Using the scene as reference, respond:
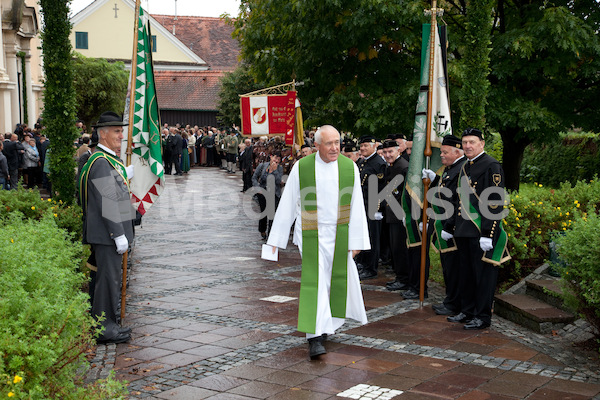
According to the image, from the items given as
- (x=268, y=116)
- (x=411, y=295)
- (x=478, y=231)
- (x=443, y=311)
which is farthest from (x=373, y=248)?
(x=268, y=116)

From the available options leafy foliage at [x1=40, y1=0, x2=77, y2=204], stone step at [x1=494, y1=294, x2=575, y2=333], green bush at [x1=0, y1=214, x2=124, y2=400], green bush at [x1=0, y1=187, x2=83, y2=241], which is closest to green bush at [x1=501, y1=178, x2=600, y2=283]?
stone step at [x1=494, y1=294, x2=575, y2=333]

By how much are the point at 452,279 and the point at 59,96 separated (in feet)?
18.8

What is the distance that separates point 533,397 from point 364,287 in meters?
4.16

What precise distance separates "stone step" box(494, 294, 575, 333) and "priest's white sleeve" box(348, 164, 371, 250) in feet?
6.39

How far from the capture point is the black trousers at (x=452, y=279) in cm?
749

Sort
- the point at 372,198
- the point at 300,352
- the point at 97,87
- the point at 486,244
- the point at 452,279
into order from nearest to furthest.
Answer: the point at 300,352 < the point at 486,244 < the point at 452,279 < the point at 372,198 < the point at 97,87

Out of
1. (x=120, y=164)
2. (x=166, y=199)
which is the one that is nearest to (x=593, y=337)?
(x=120, y=164)

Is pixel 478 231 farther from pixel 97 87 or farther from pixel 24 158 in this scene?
pixel 97 87

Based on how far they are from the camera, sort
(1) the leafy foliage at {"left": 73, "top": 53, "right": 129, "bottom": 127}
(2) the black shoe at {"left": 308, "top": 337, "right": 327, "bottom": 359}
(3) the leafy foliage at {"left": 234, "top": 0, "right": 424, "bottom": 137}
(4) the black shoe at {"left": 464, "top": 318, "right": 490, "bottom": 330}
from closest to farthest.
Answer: (2) the black shoe at {"left": 308, "top": 337, "right": 327, "bottom": 359} → (4) the black shoe at {"left": 464, "top": 318, "right": 490, "bottom": 330} → (3) the leafy foliage at {"left": 234, "top": 0, "right": 424, "bottom": 137} → (1) the leafy foliage at {"left": 73, "top": 53, "right": 129, "bottom": 127}

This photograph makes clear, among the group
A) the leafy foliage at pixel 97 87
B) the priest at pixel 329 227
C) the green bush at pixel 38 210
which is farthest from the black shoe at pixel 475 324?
the leafy foliage at pixel 97 87

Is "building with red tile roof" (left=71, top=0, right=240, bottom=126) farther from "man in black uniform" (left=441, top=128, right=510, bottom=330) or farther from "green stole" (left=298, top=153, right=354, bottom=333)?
"green stole" (left=298, top=153, right=354, bottom=333)

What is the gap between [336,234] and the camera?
6.35m

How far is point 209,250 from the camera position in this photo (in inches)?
463

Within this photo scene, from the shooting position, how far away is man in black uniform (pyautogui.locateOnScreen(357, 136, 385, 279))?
9539mm
